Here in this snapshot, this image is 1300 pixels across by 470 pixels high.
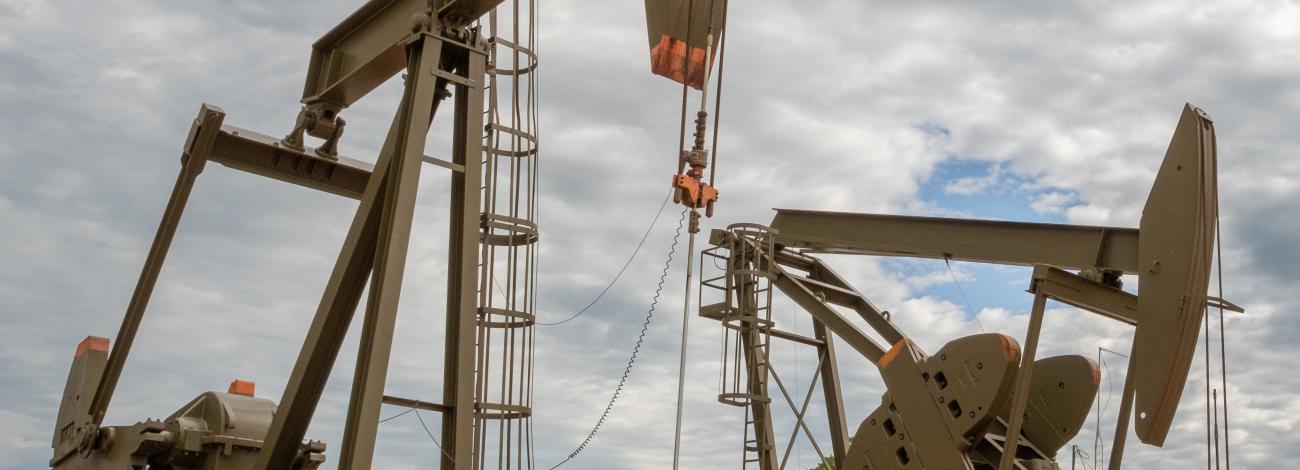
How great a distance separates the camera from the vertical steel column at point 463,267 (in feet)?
27.0

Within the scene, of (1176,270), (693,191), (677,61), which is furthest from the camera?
(1176,270)

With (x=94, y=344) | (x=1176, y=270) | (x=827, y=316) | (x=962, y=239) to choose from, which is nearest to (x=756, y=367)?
(x=827, y=316)

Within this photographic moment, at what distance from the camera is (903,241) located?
14516 millimetres

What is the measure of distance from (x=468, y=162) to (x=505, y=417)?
2.32 meters

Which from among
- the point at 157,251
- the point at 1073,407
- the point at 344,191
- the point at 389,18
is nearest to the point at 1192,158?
the point at 1073,407

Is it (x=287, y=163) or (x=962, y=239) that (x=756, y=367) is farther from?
(x=287, y=163)

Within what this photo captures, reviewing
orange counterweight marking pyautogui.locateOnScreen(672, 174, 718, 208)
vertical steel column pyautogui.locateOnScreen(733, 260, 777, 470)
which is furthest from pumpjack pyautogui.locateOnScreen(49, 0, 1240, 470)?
vertical steel column pyautogui.locateOnScreen(733, 260, 777, 470)

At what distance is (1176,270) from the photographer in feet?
32.1

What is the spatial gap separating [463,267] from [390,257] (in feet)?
1.70

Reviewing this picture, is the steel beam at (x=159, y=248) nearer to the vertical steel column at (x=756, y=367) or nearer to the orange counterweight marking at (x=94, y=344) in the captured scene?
the orange counterweight marking at (x=94, y=344)

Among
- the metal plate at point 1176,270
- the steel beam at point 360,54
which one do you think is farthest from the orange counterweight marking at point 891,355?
the steel beam at point 360,54

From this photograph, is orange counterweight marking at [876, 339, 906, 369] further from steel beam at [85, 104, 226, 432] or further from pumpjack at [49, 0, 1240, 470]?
steel beam at [85, 104, 226, 432]

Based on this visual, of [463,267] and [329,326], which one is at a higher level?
[463,267]

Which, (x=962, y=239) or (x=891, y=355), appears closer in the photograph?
(x=891, y=355)
